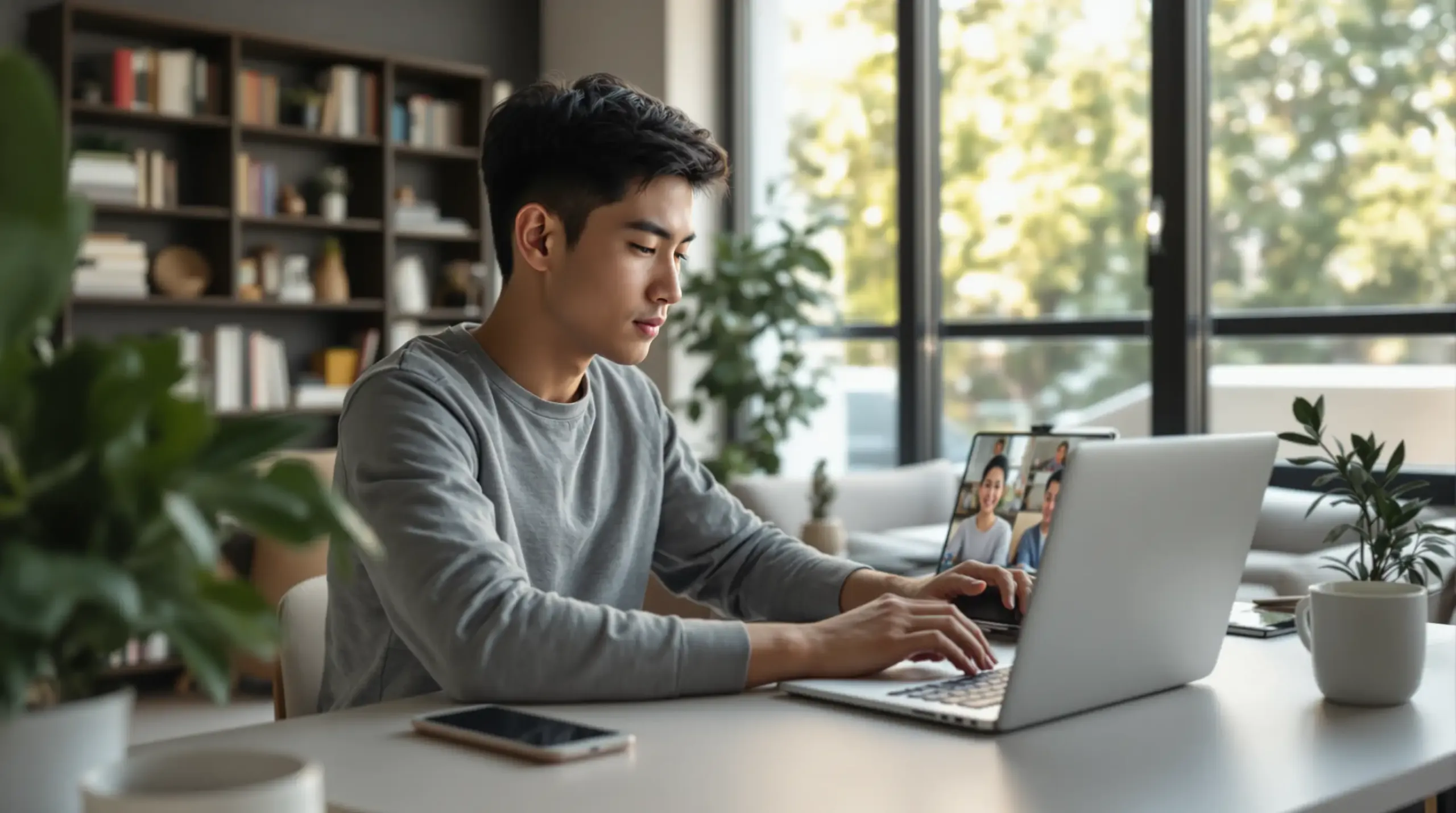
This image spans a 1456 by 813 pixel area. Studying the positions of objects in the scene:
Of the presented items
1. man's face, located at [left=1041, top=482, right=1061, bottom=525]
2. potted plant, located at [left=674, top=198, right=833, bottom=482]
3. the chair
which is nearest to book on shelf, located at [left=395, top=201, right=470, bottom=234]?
potted plant, located at [left=674, top=198, right=833, bottom=482]

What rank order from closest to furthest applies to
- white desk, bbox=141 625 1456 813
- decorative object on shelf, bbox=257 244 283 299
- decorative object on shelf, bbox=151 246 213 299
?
white desk, bbox=141 625 1456 813 < decorative object on shelf, bbox=151 246 213 299 < decorative object on shelf, bbox=257 244 283 299

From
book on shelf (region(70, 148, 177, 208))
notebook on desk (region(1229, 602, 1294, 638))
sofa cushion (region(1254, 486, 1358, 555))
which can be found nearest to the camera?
notebook on desk (region(1229, 602, 1294, 638))

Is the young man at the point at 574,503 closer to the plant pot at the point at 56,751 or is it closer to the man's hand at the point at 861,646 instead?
the man's hand at the point at 861,646

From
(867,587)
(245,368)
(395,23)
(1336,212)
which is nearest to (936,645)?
(867,587)

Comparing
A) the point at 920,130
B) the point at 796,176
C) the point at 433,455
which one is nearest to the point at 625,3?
the point at 796,176

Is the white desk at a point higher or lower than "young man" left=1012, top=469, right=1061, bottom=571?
lower

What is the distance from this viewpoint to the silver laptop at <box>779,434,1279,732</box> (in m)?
1.17

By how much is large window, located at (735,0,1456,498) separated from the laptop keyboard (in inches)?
126

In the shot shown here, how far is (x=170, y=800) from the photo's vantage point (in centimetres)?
61

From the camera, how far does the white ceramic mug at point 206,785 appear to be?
61 centimetres

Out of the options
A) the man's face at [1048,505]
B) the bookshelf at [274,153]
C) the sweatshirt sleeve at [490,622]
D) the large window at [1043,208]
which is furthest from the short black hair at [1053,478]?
the bookshelf at [274,153]

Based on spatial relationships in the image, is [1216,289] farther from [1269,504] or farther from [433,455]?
[433,455]

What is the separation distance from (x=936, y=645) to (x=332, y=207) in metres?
4.50

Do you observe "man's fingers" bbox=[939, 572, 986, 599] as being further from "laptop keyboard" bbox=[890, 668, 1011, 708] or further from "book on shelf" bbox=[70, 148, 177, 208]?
"book on shelf" bbox=[70, 148, 177, 208]
